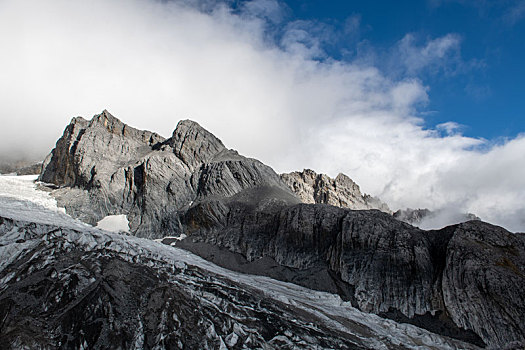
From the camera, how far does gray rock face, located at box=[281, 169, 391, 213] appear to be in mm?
124125

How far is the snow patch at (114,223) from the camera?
64994 mm

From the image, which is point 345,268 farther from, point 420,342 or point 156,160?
point 156,160

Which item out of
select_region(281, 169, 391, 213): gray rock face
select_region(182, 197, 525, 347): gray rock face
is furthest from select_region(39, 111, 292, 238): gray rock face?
select_region(281, 169, 391, 213): gray rock face

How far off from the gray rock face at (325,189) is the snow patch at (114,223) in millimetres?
66065

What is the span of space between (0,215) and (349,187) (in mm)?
119534

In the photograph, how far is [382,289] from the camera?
39.8 metres

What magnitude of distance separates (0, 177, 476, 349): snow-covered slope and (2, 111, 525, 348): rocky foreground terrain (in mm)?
726

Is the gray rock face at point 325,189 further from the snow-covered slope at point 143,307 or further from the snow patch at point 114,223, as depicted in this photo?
the snow-covered slope at point 143,307

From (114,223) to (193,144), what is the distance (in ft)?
89.7

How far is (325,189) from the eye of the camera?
127688 millimetres

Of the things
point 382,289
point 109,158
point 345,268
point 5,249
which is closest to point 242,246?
point 345,268

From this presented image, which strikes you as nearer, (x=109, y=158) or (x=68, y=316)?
(x=68, y=316)

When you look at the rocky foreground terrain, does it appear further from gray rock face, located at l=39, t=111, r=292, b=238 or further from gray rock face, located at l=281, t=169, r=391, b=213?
gray rock face, located at l=281, t=169, r=391, b=213

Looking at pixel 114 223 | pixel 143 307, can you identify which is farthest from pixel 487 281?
A: pixel 114 223
